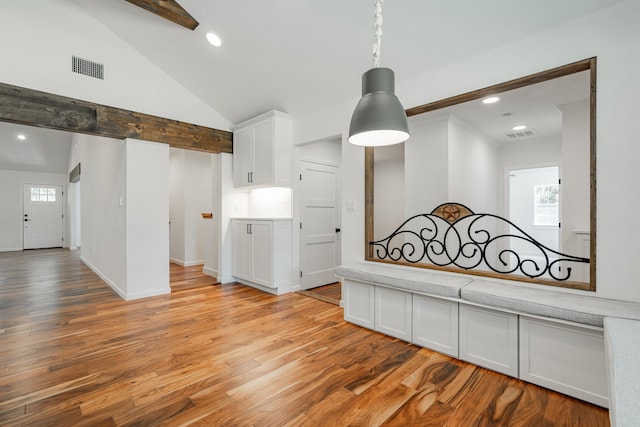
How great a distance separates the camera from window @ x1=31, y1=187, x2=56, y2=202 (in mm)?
9165

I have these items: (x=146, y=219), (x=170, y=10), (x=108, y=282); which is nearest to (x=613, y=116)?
(x=170, y=10)

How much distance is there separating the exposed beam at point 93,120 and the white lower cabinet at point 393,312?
353 cm

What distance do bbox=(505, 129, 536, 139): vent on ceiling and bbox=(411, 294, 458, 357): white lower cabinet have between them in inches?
148

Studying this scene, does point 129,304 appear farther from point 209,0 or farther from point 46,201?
point 46,201

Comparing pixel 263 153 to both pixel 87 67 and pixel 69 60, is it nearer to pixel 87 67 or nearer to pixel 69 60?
pixel 87 67

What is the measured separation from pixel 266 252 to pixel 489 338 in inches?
115

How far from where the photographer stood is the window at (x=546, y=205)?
25.0 ft

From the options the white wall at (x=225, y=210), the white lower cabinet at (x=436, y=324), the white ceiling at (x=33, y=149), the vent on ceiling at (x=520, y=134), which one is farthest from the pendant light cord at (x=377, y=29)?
the white ceiling at (x=33, y=149)

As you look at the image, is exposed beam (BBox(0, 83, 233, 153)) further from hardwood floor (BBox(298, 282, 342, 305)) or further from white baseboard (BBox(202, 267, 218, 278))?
hardwood floor (BBox(298, 282, 342, 305))

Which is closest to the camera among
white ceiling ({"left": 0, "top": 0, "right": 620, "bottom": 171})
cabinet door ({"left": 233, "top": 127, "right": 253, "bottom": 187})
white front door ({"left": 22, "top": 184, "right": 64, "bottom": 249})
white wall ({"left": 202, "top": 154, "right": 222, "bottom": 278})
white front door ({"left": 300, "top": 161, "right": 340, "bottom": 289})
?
white ceiling ({"left": 0, "top": 0, "right": 620, "bottom": 171})

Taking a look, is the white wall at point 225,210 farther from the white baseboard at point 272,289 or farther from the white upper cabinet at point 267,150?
the white baseboard at point 272,289

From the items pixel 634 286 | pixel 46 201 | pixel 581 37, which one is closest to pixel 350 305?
pixel 634 286

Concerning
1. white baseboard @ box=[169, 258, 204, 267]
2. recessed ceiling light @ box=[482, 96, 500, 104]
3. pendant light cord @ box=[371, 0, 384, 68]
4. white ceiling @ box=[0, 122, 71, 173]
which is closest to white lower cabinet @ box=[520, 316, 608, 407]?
pendant light cord @ box=[371, 0, 384, 68]

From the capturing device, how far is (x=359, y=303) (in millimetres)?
3070
